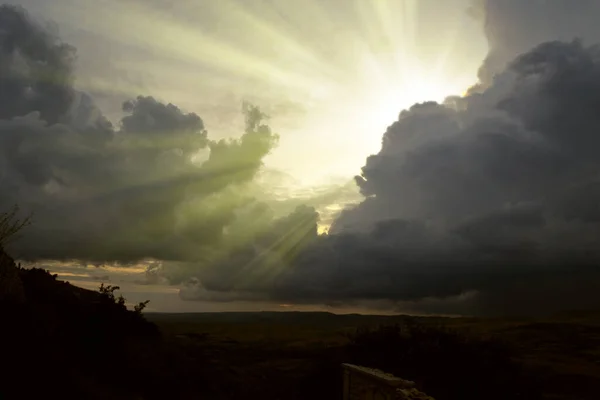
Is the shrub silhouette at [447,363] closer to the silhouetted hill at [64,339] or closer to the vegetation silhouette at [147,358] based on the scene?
the vegetation silhouette at [147,358]

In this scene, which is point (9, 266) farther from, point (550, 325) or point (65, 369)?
point (550, 325)

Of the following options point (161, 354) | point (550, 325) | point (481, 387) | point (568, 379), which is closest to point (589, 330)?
point (550, 325)

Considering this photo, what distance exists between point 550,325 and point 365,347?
233 feet

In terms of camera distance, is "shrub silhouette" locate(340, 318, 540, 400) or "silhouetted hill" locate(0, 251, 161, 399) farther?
"shrub silhouette" locate(340, 318, 540, 400)

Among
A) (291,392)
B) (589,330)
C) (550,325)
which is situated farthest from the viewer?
(550,325)

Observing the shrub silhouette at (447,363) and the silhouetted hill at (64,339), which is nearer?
the silhouetted hill at (64,339)

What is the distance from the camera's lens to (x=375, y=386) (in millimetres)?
18094

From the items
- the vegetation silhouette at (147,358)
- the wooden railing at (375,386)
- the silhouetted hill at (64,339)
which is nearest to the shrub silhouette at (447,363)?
the vegetation silhouette at (147,358)

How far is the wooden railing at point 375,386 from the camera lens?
1590 centimetres

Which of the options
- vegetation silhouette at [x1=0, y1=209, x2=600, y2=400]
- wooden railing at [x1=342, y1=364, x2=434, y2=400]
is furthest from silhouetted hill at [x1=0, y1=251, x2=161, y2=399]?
wooden railing at [x1=342, y1=364, x2=434, y2=400]

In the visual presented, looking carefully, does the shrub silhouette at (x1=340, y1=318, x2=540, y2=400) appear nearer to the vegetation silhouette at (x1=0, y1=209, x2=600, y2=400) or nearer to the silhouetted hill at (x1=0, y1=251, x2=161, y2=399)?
the vegetation silhouette at (x1=0, y1=209, x2=600, y2=400)

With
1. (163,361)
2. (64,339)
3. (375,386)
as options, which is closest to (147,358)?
(163,361)

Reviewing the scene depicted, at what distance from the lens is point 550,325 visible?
8606 cm

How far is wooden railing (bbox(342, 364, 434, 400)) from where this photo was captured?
15.9 m
